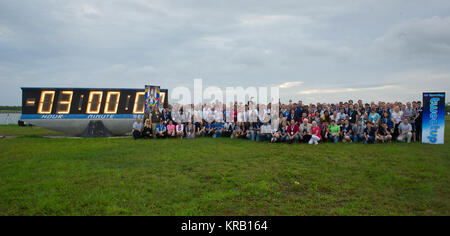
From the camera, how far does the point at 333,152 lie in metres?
9.68

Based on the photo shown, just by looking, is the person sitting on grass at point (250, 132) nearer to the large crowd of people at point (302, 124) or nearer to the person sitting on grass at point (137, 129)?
the large crowd of people at point (302, 124)

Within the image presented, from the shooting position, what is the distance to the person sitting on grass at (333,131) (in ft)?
39.8

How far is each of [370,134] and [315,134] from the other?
2547 mm

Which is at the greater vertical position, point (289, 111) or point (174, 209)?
point (289, 111)

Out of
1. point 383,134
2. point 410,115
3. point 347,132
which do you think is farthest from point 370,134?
point 410,115

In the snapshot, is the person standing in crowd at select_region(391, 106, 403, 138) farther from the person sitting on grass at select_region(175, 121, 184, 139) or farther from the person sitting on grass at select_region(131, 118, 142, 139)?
the person sitting on grass at select_region(131, 118, 142, 139)

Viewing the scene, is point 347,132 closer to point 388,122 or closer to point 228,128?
point 388,122

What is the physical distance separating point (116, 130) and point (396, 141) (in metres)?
14.9

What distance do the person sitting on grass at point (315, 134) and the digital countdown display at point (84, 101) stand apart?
8.69 m

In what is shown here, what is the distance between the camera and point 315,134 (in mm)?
11898

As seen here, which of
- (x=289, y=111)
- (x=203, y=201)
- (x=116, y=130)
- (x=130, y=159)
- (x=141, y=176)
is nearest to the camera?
(x=203, y=201)

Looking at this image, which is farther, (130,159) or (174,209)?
(130,159)
